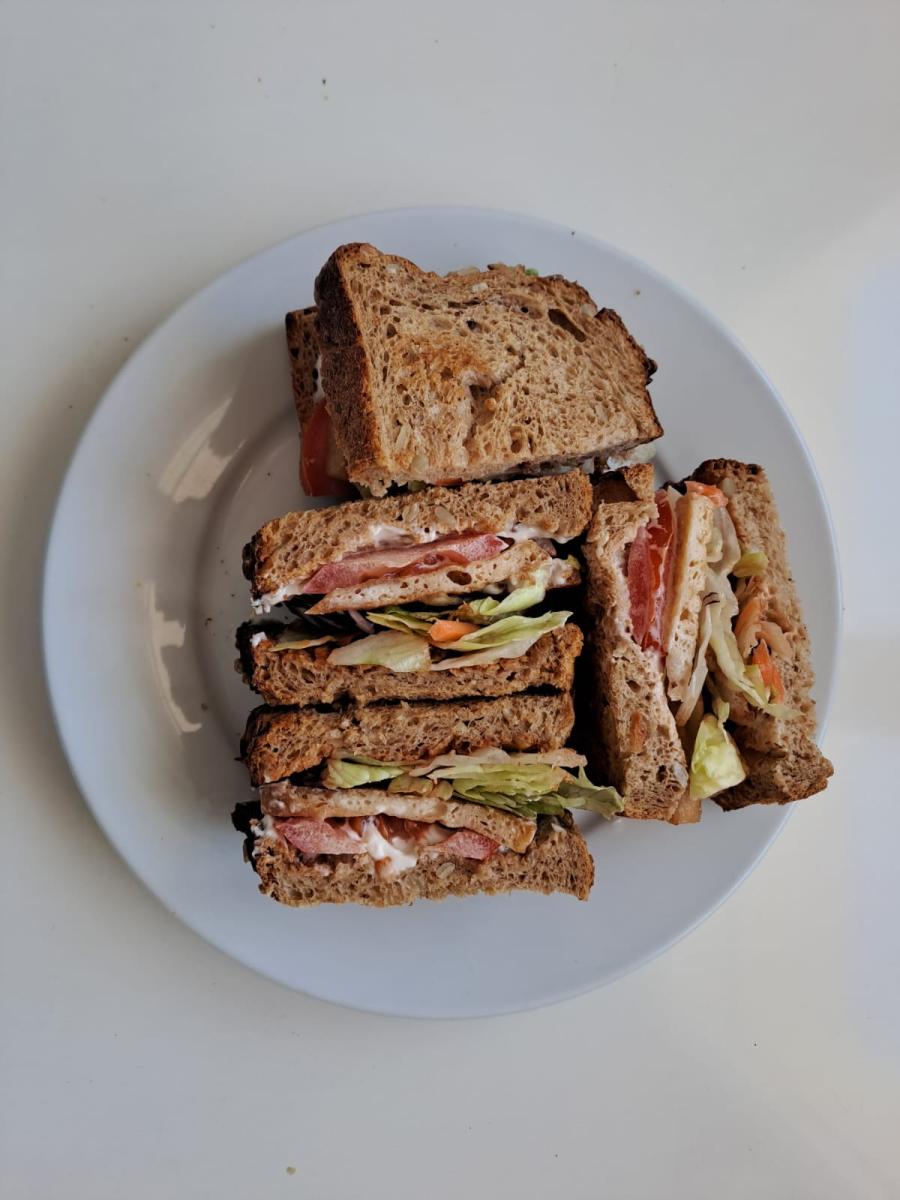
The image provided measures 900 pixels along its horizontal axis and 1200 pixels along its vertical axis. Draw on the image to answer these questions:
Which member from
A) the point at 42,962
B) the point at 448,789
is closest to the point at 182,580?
the point at 448,789

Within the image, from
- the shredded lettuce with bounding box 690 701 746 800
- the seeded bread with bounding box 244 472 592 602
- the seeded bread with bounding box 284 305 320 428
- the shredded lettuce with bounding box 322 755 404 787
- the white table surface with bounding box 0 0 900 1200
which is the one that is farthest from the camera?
the white table surface with bounding box 0 0 900 1200

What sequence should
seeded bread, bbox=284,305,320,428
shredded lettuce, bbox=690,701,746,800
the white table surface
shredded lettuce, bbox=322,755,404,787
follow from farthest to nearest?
the white table surface
seeded bread, bbox=284,305,320,428
shredded lettuce, bbox=690,701,746,800
shredded lettuce, bbox=322,755,404,787

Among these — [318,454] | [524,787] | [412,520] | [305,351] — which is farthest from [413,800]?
[305,351]

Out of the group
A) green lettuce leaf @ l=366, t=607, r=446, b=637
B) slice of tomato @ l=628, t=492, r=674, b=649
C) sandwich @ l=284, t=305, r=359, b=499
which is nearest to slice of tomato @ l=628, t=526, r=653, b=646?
slice of tomato @ l=628, t=492, r=674, b=649

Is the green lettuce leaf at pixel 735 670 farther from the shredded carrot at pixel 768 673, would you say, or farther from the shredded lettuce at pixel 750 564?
the shredded lettuce at pixel 750 564

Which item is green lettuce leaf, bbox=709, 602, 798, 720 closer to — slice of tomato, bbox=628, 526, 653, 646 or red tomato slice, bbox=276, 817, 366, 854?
slice of tomato, bbox=628, 526, 653, 646

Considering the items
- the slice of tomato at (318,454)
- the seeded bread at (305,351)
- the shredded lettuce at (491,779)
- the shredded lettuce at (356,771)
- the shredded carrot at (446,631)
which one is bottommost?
the shredded lettuce at (491,779)

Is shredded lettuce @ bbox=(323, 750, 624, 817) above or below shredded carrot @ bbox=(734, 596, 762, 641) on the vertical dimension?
below

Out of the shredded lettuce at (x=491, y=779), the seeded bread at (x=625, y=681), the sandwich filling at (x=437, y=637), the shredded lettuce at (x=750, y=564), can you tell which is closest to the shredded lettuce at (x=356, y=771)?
the shredded lettuce at (x=491, y=779)
